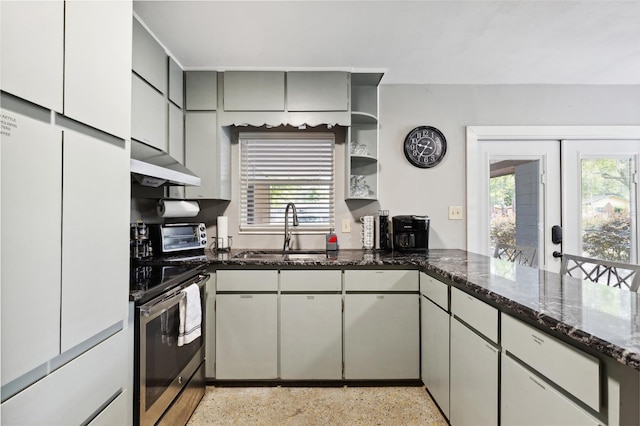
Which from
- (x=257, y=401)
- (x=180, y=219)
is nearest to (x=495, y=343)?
(x=257, y=401)

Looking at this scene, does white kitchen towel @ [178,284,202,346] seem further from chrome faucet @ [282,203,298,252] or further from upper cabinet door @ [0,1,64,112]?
upper cabinet door @ [0,1,64,112]

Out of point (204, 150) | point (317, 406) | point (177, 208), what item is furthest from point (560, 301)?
point (204, 150)

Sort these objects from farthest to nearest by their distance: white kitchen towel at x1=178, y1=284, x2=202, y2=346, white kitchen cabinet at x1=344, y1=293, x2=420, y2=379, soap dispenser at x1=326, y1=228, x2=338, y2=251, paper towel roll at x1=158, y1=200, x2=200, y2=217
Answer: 1. soap dispenser at x1=326, y1=228, x2=338, y2=251
2. paper towel roll at x1=158, y1=200, x2=200, y2=217
3. white kitchen cabinet at x1=344, y1=293, x2=420, y2=379
4. white kitchen towel at x1=178, y1=284, x2=202, y2=346

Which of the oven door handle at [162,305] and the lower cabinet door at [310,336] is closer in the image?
the oven door handle at [162,305]

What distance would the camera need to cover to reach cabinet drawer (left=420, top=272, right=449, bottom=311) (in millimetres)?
1778

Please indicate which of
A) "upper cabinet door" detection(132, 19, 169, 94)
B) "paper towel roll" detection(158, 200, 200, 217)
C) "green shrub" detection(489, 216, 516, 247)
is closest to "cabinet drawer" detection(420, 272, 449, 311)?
"green shrub" detection(489, 216, 516, 247)

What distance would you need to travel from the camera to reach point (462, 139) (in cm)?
295

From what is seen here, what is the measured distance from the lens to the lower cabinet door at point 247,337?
2203mm

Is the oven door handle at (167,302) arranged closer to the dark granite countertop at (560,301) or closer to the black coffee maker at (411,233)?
the dark granite countertop at (560,301)

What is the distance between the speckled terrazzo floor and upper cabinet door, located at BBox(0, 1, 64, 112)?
1869 mm

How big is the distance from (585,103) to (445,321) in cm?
267

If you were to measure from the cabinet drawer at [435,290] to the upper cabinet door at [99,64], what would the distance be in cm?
174

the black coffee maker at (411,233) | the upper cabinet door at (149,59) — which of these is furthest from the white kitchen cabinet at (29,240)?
the black coffee maker at (411,233)

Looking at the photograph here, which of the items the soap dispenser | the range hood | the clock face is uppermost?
the clock face
